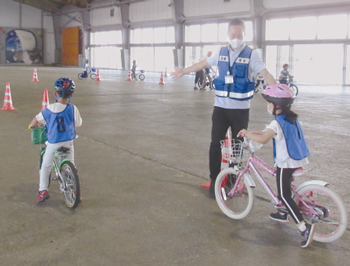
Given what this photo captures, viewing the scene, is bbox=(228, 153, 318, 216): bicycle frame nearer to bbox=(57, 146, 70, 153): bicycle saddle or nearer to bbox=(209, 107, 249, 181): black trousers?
bbox=(209, 107, 249, 181): black trousers

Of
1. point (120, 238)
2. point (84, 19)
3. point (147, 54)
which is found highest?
point (84, 19)

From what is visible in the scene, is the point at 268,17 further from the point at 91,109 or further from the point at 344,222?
the point at 344,222

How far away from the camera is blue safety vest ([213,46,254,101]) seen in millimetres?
4219

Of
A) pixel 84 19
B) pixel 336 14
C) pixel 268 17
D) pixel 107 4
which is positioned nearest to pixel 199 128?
pixel 336 14

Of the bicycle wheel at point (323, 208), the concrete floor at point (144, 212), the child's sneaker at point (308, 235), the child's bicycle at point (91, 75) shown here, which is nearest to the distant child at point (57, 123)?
the concrete floor at point (144, 212)

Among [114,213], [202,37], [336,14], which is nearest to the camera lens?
[114,213]

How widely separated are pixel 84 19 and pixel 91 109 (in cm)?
4140

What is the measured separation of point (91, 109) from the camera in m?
11.9

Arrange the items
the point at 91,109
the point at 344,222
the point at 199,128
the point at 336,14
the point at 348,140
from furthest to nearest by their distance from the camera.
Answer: the point at 336,14 → the point at 91,109 → the point at 199,128 → the point at 348,140 → the point at 344,222

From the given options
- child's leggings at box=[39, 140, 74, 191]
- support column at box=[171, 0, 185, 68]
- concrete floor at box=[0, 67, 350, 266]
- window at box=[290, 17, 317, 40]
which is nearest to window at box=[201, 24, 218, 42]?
support column at box=[171, 0, 185, 68]

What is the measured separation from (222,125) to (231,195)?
2.77 feet

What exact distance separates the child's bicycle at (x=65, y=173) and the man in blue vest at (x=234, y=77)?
1651mm

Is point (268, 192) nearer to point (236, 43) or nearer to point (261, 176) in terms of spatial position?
point (261, 176)

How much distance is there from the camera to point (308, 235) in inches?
131
